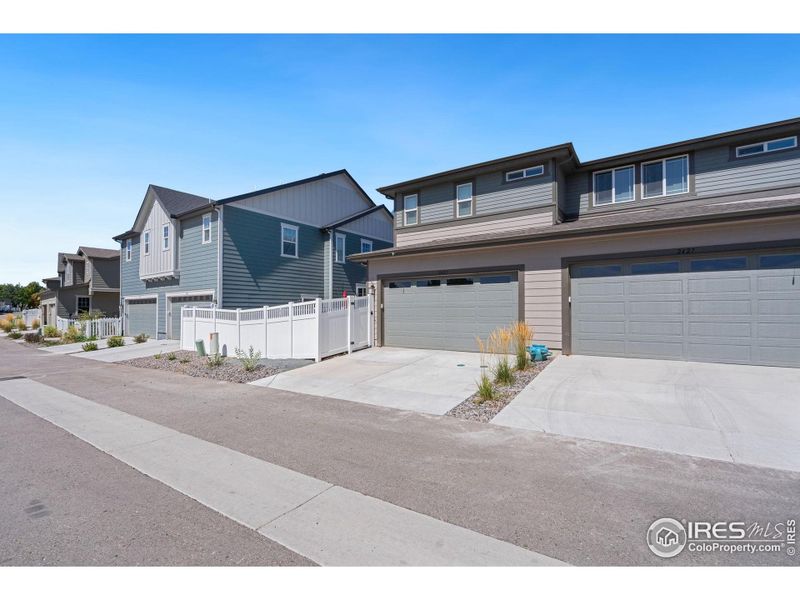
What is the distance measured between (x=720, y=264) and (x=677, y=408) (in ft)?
16.1

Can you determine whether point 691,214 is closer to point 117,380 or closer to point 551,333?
point 551,333

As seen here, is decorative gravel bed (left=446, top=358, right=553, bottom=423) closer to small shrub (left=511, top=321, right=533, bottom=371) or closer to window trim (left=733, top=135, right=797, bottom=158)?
small shrub (left=511, top=321, right=533, bottom=371)

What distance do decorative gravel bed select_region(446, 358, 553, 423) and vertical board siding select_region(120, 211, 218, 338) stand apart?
13564mm

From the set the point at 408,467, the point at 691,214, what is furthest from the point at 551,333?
the point at 408,467

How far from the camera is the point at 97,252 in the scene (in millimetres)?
29203

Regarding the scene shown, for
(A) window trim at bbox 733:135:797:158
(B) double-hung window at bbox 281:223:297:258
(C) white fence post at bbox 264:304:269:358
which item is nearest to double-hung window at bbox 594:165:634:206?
(A) window trim at bbox 733:135:797:158

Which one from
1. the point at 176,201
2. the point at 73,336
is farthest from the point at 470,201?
the point at 73,336

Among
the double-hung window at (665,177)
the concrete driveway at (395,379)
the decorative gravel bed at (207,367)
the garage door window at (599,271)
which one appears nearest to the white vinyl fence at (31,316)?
the decorative gravel bed at (207,367)

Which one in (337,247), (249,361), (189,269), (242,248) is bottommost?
(249,361)

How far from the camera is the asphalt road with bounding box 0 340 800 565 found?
9.55ft

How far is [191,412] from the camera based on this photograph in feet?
22.4

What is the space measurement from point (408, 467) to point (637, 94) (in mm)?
9949

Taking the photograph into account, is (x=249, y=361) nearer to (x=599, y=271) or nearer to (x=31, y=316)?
(x=599, y=271)

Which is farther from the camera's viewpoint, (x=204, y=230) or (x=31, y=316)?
(x=31, y=316)
